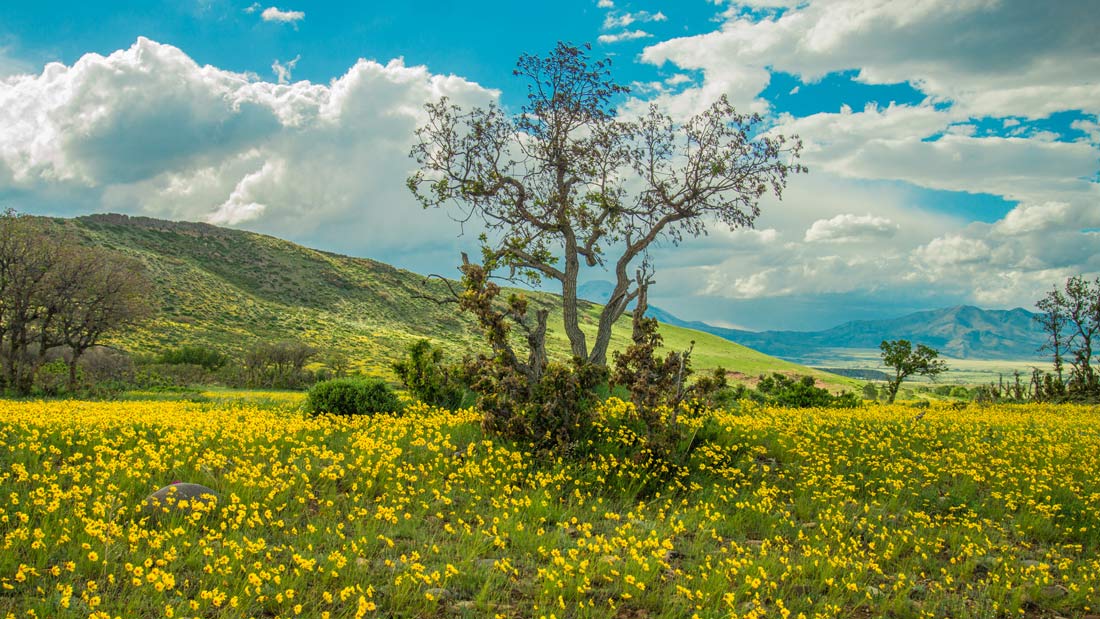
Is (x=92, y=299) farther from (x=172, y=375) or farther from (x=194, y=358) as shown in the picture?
(x=194, y=358)

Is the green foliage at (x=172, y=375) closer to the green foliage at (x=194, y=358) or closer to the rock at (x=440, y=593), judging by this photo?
the green foliage at (x=194, y=358)

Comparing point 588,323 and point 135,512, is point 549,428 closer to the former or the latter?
point 135,512

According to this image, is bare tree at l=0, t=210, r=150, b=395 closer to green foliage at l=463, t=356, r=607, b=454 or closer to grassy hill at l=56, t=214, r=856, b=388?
grassy hill at l=56, t=214, r=856, b=388

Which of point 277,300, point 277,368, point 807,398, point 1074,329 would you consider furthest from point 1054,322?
point 277,300

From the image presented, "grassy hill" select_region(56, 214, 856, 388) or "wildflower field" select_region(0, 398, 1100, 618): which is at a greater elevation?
"grassy hill" select_region(56, 214, 856, 388)

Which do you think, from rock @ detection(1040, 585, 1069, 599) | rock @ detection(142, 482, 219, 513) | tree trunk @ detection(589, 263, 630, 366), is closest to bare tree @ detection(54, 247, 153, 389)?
tree trunk @ detection(589, 263, 630, 366)

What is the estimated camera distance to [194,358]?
4525cm

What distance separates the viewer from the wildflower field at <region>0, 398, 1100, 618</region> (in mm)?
6613

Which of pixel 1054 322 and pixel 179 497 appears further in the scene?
pixel 1054 322

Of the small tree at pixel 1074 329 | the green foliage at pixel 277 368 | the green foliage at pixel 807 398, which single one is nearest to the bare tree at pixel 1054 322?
the small tree at pixel 1074 329

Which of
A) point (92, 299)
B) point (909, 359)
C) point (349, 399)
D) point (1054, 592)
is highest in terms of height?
point (92, 299)

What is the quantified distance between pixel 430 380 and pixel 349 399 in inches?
98.7

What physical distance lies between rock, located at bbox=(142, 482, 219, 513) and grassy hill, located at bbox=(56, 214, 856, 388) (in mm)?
44364

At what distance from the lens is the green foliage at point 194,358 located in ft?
147
